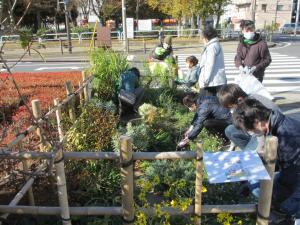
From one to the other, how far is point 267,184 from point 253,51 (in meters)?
3.83

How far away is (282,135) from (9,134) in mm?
3106

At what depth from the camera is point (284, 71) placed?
1188cm

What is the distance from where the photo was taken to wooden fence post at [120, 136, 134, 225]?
7.64 ft

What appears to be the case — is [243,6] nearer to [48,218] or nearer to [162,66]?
[162,66]

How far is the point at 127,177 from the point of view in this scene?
241 centimetres

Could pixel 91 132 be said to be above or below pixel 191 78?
below

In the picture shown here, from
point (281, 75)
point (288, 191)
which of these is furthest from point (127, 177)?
point (281, 75)

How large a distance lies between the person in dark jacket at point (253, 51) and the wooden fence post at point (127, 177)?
12.9 feet

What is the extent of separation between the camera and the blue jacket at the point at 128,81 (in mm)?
5879

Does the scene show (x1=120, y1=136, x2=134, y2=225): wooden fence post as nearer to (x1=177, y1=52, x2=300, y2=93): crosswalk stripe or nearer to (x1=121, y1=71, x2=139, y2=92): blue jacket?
(x1=121, y1=71, x2=139, y2=92): blue jacket

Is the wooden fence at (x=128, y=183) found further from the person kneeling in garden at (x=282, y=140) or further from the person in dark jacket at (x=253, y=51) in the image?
the person in dark jacket at (x=253, y=51)

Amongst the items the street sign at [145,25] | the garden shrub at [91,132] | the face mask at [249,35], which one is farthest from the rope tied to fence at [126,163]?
the street sign at [145,25]

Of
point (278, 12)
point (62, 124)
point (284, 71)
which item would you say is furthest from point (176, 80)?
point (278, 12)

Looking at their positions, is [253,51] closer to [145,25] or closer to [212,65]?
[212,65]
